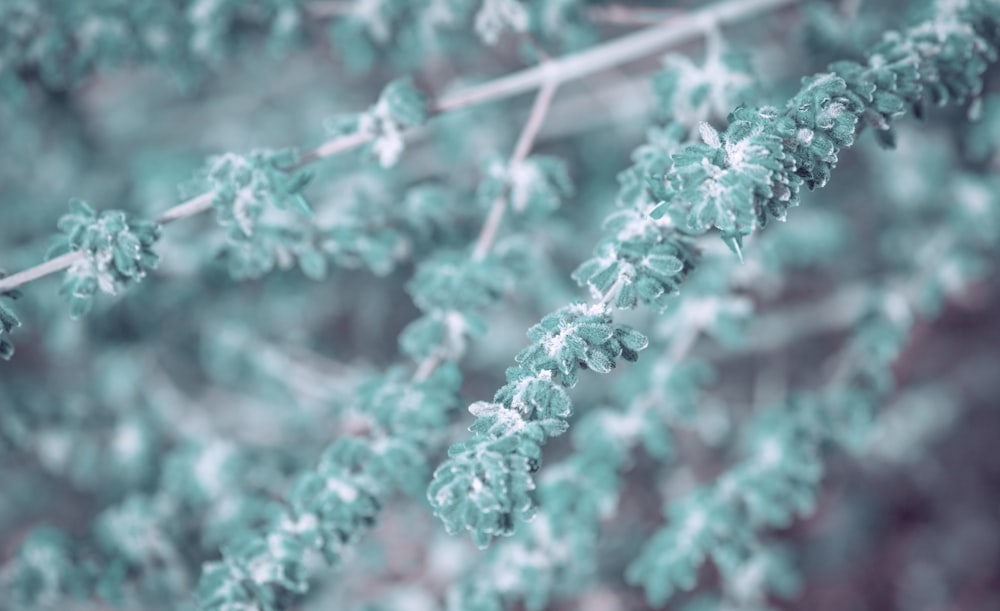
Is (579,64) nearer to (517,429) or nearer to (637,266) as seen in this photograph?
(637,266)

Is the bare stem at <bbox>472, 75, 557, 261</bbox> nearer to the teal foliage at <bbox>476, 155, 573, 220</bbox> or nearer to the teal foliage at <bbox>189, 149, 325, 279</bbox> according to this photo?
the teal foliage at <bbox>476, 155, 573, 220</bbox>

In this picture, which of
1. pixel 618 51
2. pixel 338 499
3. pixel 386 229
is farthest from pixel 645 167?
pixel 338 499

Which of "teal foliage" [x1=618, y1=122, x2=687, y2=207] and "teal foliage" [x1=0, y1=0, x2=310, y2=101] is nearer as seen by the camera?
"teal foliage" [x1=618, y1=122, x2=687, y2=207]

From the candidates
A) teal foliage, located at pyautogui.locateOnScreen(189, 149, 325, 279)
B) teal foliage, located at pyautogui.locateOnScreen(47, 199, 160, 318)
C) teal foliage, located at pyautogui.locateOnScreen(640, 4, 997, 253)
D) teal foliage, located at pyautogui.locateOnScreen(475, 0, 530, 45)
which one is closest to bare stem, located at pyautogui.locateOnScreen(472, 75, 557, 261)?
teal foliage, located at pyautogui.locateOnScreen(475, 0, 530, 45)

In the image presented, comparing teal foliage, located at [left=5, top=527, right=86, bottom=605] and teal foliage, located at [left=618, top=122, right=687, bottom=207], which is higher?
teal foliage, located at [left=5, top=527, right=86, bottom=605]

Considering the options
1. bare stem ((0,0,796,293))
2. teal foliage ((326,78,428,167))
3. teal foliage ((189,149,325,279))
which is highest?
bare stem ((0,0,796,293))

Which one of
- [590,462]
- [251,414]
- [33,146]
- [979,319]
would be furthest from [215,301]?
[979,319]

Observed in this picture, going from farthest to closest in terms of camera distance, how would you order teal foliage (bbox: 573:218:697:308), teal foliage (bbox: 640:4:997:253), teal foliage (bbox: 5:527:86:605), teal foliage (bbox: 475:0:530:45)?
1. teal foliage (bbox: 5:527:86:605)
2. teal foliage (bbox: 475:0:530:45)
3. teal foliage (bbox: 573:218:697:308)
4. teal foliage (bbox: 640:4:997:253)
